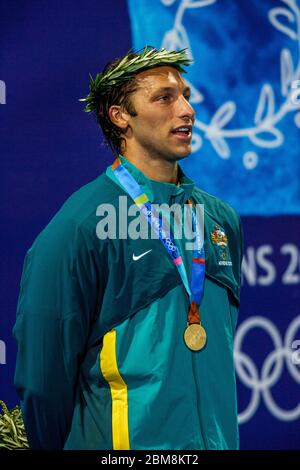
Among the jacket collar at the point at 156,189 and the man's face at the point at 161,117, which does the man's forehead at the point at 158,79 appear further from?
the jacket collar at the point at 156,189

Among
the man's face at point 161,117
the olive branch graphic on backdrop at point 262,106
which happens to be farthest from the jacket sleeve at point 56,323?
the olive branch graphic on backdrop at point 262,106

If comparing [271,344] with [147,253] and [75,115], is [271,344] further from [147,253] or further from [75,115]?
[147,253]

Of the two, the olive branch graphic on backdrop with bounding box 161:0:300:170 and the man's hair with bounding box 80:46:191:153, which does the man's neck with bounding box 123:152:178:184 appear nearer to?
the man's hair with bounding box 80:46:191:153

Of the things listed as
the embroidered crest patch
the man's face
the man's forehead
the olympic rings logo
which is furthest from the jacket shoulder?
the olympic rings logo

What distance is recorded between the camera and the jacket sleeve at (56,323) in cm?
194

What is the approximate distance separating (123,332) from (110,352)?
0.18 feet

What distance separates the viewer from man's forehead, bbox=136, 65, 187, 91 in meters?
2.11

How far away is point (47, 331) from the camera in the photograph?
6.37ft

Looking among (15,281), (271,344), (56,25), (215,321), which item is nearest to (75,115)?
(56,25)

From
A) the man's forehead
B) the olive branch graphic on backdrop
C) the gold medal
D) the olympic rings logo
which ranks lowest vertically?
the olympic rings logo

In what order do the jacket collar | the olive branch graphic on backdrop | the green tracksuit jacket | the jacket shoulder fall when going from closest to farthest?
the green tracksuit jacket, the jacket collar, the jacket shoulder, the olive branch graphic on backdrop

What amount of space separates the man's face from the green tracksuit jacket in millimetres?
196

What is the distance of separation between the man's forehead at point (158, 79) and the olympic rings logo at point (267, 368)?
5.15 ft
